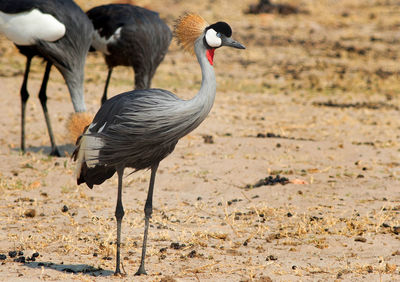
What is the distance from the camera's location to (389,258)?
195 inches

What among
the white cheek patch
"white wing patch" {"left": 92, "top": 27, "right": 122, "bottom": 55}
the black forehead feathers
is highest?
"white wing patch" {"left": 92, "top": 27, "right": 122, "bottom": 55}

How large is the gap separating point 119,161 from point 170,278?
0.84 m

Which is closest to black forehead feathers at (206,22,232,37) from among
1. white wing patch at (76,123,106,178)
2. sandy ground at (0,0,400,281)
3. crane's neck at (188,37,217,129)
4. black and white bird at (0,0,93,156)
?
crane's neck at (188,37,217,129)

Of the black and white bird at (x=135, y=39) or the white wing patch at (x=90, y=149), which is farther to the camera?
the black and white bird at (x=135, y=39)

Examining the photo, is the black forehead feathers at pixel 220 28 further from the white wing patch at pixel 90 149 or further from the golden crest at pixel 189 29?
the white wing patch at pixel 90 149

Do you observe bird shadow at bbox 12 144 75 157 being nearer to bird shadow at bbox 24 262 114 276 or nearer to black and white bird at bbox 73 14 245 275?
bird shadow at bbox 24 262 114 276

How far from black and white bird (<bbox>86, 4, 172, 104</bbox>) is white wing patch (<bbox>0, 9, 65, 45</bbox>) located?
1.22 m

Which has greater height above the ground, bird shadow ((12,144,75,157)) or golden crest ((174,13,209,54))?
golden crest ((174,13,209,54))

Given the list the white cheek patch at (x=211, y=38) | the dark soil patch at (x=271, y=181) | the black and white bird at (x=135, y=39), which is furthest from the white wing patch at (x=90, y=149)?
the black and white bird at (x=135, y=39)

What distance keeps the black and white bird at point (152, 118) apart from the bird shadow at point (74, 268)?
157 mm

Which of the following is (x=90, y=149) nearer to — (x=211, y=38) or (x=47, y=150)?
(x=211, y=38)

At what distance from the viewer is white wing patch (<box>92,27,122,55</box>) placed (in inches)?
Answer: 335

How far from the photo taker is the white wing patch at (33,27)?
7348 millimetres

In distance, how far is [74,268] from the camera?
15.1ft
